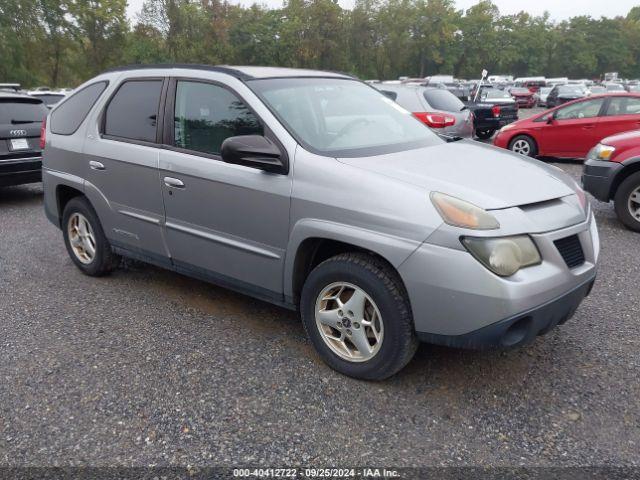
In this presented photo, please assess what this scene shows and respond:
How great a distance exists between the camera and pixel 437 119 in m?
10.2

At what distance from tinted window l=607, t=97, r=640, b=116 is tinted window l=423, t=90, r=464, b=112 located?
8.83ft

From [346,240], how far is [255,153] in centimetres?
73

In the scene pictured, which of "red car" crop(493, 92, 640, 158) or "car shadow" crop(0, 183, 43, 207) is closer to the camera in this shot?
"car shadow" crop(0, 183, 43, 207)

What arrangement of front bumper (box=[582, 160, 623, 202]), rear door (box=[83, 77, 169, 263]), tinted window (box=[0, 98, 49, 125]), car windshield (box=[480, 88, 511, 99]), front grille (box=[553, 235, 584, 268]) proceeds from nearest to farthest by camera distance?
1. front grille (box=[553, 235, 584, 268])
2. rear door (box=[83, 77, 169, 263])
3. front bumper (box=[582, 160, 623, 202])
4. tinted window (box=[0, 98, 49, 125])
5. car windshield (box=[480, 88, 511, 99])

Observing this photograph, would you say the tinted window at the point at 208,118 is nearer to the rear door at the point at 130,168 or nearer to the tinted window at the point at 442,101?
the rear door at the point at 130,168

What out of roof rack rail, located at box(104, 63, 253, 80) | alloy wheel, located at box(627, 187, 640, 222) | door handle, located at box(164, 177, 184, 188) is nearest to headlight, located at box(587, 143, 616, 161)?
alloy wheel, located at box(627, 187, 640, 222)

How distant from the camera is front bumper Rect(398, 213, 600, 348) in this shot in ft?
8.55

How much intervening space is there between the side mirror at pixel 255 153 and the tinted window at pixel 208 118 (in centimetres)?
23

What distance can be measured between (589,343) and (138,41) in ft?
148

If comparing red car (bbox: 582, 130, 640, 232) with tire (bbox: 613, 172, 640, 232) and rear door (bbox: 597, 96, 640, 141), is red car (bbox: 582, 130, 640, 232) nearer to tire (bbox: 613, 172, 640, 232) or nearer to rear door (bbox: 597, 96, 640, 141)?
tire (bbox: 613, 172, 640, 232)

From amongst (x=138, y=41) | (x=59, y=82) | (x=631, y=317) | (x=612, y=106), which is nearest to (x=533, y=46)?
(x=138, y=41)

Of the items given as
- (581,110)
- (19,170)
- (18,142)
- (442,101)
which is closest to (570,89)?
(581,110)

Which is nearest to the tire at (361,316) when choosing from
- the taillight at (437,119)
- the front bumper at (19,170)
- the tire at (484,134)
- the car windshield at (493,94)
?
the front bumper at (19,170)

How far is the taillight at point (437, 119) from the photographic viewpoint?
10.2 metres
